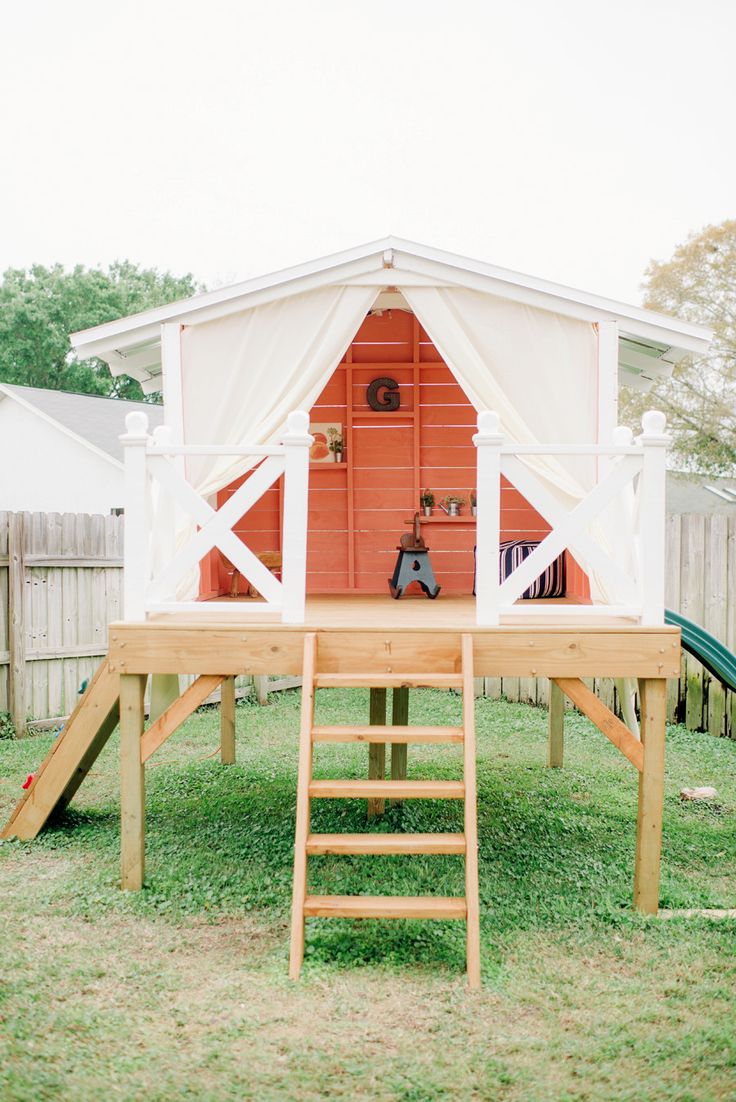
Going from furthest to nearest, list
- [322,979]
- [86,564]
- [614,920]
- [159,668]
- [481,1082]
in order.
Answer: [86,564]
[159,668]
[614,920]
[322,979]
[481,1082]

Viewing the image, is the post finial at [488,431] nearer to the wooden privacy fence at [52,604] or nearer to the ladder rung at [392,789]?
the ladder rung at [392,789]

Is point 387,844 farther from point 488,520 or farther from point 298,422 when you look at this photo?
point 298,422

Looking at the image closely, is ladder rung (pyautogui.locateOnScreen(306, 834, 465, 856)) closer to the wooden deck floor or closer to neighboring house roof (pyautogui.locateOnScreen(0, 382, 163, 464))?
the wooden deck floor

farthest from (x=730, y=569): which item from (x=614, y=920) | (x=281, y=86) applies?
(x=281, y=86)

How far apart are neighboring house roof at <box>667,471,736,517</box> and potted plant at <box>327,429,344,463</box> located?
2184 centimetres

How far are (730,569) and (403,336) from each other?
350 cm

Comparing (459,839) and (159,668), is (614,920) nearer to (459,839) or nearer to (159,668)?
(459,839)

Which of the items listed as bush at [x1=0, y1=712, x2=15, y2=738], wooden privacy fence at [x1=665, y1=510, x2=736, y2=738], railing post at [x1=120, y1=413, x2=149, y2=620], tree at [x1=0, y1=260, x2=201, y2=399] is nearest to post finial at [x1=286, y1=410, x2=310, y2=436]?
railing post at [x1=120, y1=413, x2=149, y2=620]

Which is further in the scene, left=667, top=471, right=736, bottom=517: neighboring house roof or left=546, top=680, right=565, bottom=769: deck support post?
left=667, top=471, right=736, bottom=517: neighboring house roof

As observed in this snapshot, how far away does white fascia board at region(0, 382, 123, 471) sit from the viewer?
57.2 feet

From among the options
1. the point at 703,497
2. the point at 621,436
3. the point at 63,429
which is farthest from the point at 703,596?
the point at 703,497

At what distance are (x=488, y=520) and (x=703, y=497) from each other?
27.5 metres

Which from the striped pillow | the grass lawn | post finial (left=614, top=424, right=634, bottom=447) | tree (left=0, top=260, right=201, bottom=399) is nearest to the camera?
the grass lawn

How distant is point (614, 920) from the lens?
4.47 meters
